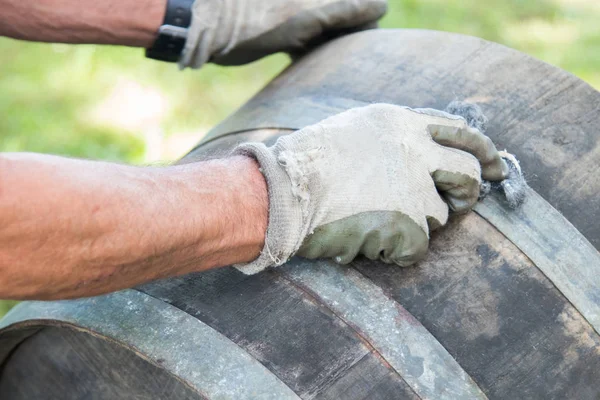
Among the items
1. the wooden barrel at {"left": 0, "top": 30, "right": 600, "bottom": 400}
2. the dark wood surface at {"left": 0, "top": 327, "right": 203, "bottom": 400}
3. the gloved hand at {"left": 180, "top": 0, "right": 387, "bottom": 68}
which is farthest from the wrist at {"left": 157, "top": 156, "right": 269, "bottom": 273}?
the gloved hand at {"left": 180, "top": 0, "right": 387, "bottom": 68}

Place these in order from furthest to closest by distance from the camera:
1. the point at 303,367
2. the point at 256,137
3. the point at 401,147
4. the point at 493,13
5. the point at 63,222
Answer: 1. the point at 493,13
2. the point at 256,137
3. the point at 401,147
4. the point at 303,367
5. the point at 63,222

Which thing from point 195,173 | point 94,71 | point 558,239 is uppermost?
point 558,239

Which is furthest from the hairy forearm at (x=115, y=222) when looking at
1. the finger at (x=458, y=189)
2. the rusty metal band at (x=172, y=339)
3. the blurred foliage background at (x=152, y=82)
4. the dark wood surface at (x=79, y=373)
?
the blurred foliage background at (x=152, y=82)

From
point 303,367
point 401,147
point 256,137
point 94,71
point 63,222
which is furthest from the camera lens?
point 94,71

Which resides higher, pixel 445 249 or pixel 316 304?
pixel 445 249

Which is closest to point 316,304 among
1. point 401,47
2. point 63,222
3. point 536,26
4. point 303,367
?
point 303,367

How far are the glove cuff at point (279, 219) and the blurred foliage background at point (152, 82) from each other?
2655 mm

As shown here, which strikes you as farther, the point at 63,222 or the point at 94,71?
the point at 94,71

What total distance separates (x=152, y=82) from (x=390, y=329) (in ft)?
11.9

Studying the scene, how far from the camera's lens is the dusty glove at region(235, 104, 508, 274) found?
5.76 ft

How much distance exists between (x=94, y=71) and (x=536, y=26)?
2.92 m

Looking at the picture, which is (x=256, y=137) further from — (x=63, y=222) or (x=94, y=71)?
(x=94, y=71)

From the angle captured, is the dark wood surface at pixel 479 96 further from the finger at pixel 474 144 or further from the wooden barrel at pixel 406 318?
the finger at pixel 474 144

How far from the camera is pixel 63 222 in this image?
1547 millimetres
